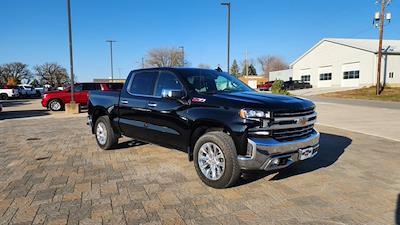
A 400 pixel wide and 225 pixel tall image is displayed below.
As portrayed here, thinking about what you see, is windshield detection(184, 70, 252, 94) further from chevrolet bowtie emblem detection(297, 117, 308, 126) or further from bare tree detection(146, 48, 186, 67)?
bare tree detection(146, 48, 186, 67)

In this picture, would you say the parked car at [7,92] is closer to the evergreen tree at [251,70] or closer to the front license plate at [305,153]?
the front license plate at [305,153]

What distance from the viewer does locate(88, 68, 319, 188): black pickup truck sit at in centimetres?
434

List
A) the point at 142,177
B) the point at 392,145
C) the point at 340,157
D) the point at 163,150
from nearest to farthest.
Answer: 1. the point at 142,177
2. the point at 340,157
3. the point at 163,150
4. the point at 392,145

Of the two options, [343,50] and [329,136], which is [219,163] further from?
[343,50]

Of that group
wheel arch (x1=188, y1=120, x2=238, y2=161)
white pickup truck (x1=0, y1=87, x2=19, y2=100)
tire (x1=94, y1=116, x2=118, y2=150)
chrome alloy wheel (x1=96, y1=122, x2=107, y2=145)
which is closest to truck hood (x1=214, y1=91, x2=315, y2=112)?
wheel arch (x1=188, y1=120, x2=238, y2=161)

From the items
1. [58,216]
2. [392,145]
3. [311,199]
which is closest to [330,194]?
[311,199]

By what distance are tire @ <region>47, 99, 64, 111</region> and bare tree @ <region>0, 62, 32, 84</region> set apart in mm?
88489

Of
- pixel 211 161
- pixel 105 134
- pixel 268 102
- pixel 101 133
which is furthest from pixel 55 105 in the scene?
pixel 268 102

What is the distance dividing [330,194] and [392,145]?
14.6ft

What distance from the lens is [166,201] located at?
4246 mm

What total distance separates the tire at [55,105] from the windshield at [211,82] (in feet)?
51.7

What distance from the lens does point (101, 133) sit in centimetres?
743

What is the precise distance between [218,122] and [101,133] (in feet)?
12.4

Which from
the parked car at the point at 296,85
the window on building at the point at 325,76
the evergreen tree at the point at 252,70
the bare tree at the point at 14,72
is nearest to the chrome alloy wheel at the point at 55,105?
the parked car at the point at 296,85
